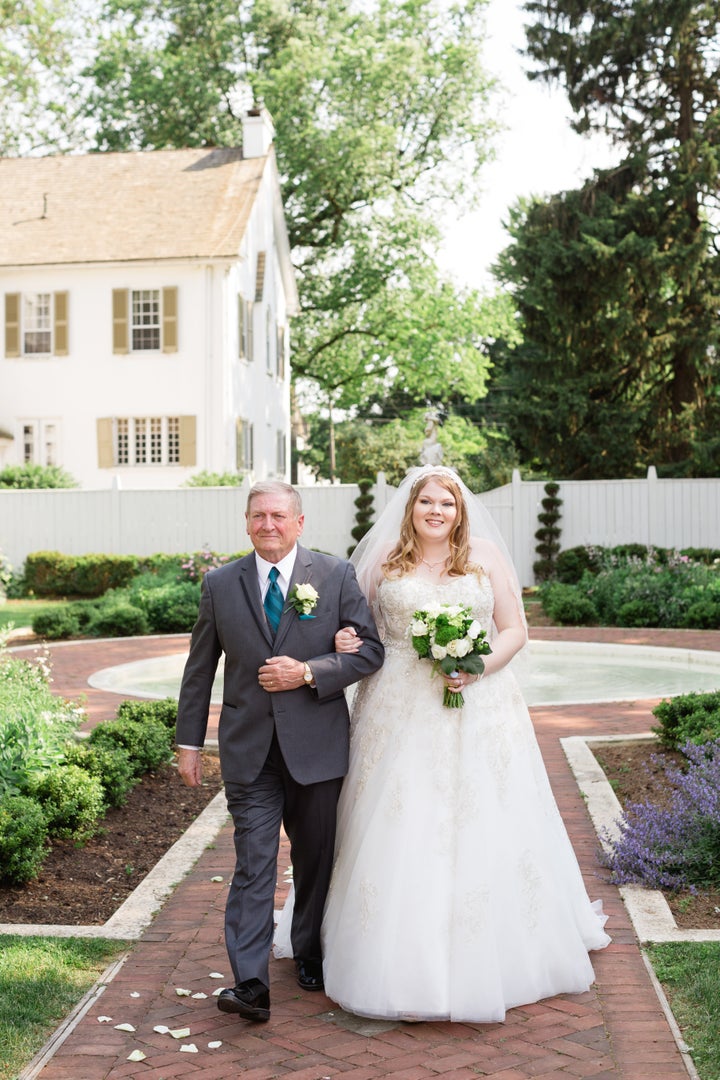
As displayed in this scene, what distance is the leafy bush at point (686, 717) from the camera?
24.1ft

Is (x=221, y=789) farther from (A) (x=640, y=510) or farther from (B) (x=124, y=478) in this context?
(B) (x=124, y=478)

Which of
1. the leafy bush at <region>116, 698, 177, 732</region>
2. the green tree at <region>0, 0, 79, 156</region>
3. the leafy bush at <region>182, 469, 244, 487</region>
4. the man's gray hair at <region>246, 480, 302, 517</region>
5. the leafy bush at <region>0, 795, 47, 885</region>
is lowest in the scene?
the leafy bush at <region>0, 795, 47, 885</region>

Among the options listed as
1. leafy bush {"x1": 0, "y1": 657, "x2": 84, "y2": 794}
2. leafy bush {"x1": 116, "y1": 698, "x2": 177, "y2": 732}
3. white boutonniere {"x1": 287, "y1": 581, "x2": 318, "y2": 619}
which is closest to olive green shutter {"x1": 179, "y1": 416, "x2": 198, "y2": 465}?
leafy bush {"x1": 116, "y1": 698, "x2": 177, "y2": 732}

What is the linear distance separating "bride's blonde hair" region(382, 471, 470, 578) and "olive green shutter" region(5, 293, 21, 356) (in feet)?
78.3

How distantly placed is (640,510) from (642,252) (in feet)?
23.1

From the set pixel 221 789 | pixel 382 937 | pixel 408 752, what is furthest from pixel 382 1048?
pixel 221 789

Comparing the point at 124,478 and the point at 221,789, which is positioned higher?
the point at 124,478

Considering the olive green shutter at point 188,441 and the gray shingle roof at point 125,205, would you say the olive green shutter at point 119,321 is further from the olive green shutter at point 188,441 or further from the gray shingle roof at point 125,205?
the olive green shutter at point 188,441

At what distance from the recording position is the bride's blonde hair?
181 inches

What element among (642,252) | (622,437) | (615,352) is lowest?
(622,437)

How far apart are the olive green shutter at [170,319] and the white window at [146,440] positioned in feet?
5.21

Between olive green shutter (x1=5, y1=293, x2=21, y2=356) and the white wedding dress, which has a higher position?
olive green shutter (x1=5, y1=293, x2=21, y2=356)

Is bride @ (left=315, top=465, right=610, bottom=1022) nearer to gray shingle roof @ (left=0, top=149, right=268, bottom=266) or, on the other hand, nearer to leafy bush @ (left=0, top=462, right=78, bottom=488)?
leafy bush @ (left=0, top=462, right=78, bottom=488)

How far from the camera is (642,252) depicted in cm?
2592
